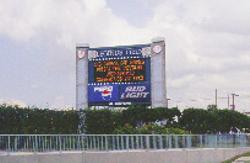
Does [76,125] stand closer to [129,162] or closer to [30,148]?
[129,162]

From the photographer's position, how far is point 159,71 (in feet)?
193

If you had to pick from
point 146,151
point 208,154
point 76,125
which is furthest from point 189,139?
point 76,125

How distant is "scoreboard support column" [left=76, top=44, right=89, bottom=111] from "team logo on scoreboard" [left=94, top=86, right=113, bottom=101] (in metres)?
1.70

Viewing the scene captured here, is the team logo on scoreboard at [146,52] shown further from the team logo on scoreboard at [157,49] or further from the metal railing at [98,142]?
the metal railing at [98,142]

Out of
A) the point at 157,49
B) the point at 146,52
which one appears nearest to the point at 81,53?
the point at 146,52

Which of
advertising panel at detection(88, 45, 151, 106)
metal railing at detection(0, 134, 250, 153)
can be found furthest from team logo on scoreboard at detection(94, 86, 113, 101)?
metal railing at detection(0, 134, 250, 153)

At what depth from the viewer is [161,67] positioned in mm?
58688

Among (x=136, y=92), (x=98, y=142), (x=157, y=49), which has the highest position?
(x=157, y=49)

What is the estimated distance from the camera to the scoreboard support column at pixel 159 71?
5850 cm

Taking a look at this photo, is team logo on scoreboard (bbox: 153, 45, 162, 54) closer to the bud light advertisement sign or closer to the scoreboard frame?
the scoreboard frame

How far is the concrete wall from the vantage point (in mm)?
27188

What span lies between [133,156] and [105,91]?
25627mm

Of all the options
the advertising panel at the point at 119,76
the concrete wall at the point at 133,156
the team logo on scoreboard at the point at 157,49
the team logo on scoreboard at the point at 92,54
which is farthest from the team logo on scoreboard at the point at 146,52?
the concrete wall at the point at 133,156

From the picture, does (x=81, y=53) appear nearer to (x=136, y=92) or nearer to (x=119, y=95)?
(x=119, y=95)
